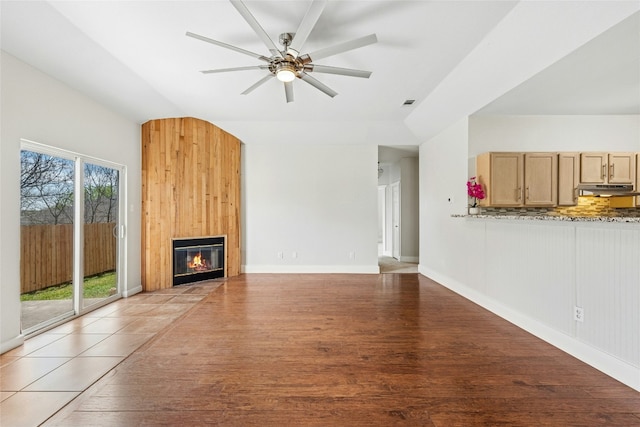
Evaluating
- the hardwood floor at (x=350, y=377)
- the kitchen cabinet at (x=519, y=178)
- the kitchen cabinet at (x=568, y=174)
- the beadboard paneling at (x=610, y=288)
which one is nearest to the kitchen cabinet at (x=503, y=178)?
the kitchen cabinet at (x=519, y=178)

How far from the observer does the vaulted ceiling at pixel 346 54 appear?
7.29 feet

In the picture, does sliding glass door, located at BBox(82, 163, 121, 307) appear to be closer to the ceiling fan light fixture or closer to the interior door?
the ceiling fan light fixture

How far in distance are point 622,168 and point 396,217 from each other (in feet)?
14.5

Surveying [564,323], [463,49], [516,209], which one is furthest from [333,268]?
[463,49]

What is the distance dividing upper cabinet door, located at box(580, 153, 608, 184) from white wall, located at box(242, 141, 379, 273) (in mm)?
3185

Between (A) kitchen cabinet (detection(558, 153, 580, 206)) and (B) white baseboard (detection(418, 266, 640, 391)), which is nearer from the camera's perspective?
(B) white baseboard (detection(418, 266, 640, 391))

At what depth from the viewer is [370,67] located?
3.11 metres

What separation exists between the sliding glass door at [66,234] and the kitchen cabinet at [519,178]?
5416 millimetres

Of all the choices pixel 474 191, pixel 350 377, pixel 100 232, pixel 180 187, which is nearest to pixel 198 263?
pixel 180 187

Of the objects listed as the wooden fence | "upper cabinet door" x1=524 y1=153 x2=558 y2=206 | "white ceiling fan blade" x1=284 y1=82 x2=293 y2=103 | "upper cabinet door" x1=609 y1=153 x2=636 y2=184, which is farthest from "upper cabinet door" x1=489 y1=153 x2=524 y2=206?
the wooden fence

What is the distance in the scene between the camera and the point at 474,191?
3881mm

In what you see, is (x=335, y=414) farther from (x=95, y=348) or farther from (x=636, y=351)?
(x=95, y=348)

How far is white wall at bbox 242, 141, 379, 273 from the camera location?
5.79 meters

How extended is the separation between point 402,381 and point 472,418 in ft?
1.61
